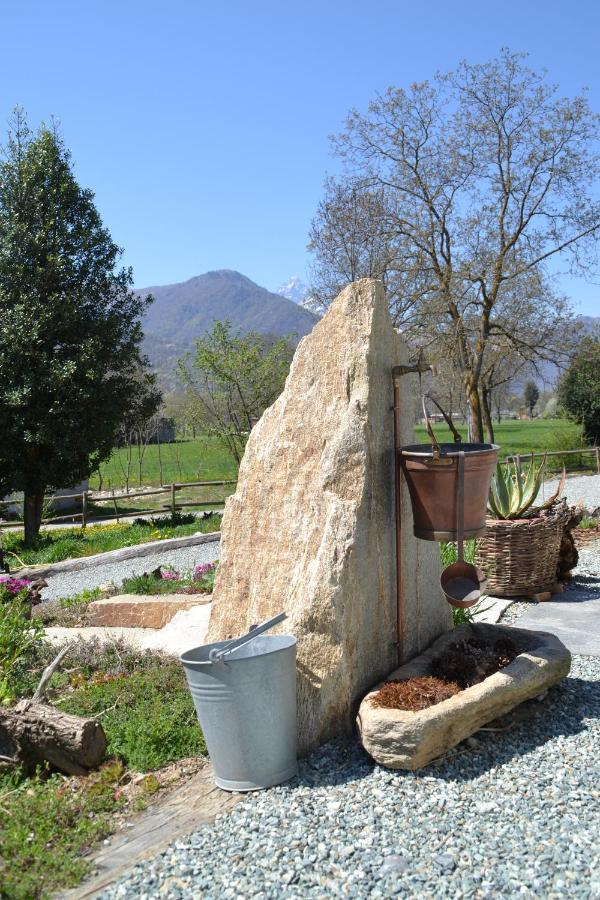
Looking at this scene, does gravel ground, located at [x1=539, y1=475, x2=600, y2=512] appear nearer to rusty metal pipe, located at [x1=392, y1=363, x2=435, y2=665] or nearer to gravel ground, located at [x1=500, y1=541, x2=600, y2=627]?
gravel ground, located at [x1=500, y1=541, x2=600, y2=627]

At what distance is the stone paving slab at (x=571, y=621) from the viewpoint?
5711mm

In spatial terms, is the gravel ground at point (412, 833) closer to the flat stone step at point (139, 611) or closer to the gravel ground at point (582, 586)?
the gravel ground at point (582, 586)

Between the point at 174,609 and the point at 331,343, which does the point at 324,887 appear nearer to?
the point at 331,343

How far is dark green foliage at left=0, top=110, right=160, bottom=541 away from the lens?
1409 cm

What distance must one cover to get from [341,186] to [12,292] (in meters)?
11.7

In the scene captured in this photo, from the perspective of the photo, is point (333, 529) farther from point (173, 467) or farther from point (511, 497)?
point (173, 467)

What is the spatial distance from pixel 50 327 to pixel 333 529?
1164 centimetres

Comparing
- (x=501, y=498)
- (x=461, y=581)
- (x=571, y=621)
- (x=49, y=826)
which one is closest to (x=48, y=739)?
(x=49, y=826)

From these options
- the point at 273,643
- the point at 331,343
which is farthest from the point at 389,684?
the point at 331,343

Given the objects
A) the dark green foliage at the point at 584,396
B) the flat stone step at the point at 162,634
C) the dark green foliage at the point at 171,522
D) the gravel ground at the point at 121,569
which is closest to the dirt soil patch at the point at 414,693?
the flat stone step at the point at 162,634

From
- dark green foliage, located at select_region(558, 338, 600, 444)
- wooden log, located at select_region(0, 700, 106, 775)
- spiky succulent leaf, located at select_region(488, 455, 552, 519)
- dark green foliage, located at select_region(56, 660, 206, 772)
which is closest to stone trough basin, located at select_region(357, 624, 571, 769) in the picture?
dark green foliage, located at select_region(56, 660, 206, 772)

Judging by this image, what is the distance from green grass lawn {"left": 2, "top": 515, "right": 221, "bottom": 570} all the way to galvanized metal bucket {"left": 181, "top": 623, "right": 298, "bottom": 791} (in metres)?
8.40

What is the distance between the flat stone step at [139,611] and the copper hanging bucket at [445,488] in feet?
11.0

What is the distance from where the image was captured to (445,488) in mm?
4023
